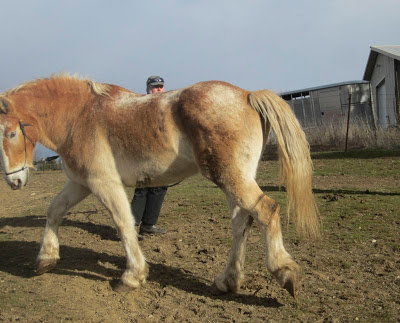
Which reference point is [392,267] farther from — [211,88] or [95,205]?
[95,205]

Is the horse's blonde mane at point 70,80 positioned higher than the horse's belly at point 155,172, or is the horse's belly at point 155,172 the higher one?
the horse's blonde mane at point 70,80

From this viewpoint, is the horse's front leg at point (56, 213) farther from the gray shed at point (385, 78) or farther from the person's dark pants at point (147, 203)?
the gray shed at point (385, 78)

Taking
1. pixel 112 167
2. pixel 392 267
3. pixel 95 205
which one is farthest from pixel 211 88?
pixel 95 205

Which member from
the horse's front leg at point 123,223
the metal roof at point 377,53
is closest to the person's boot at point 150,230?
the horse's front leg at point 123,223

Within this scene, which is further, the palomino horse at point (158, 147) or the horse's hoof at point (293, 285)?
the palomino horse at point (158, 147)

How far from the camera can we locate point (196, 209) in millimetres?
7934

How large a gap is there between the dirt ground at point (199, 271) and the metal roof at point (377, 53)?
1437cm

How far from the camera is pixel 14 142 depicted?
4.41 metres

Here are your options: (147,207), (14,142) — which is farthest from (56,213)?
(147,207)

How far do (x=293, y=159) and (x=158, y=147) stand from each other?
134 cm

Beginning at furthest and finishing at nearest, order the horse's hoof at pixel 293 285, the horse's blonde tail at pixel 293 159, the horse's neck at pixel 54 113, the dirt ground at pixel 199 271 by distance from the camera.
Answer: the horse's neck at pixel 54 113 < the horse's blonde tail at pixel 293 159 < the dirt ground at pixel 199 271 < the horse's hoof at pixel 293 285

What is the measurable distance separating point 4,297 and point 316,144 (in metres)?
18.6

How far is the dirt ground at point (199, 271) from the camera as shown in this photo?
3646 millimetres

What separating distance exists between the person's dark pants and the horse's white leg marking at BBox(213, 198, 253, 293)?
7.99 ft
